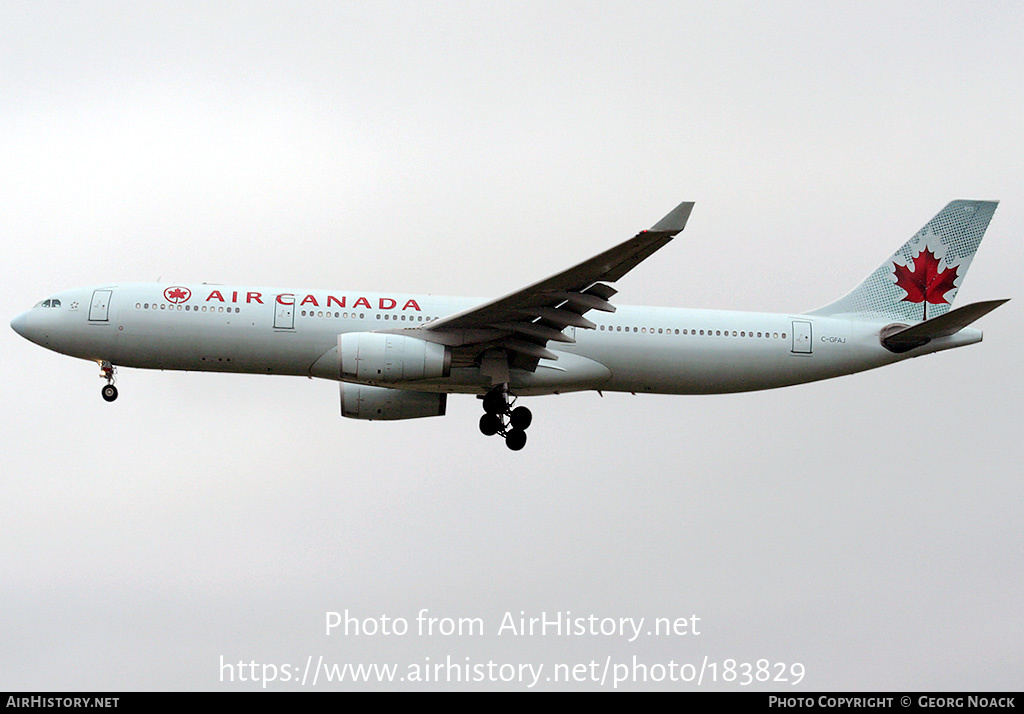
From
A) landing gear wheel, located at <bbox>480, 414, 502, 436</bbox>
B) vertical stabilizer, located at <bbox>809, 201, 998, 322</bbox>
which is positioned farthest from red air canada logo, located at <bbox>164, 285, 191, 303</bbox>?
vertical stabilizer, located at <bbox>809, 201, 998, 322</bbox>

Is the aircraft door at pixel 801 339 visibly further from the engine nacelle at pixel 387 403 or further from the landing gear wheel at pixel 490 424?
the engine nacelle at pixel 387 403

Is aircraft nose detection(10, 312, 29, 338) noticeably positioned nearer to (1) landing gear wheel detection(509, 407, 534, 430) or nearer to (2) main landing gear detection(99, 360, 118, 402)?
(2) main landing gear detection(99, 360, 118, 402)

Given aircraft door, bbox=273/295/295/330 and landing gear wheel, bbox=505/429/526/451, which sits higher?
aircraft door, bbox=273/295/295/330

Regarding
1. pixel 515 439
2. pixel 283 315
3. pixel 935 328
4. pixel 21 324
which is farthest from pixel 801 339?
pixel 21 324

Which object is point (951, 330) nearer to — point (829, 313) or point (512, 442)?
point (829, 313)

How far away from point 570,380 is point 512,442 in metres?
2.18

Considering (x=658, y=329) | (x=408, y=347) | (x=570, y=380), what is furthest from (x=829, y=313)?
(x=408, y=347)

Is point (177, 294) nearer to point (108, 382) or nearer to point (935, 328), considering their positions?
point (108, 382)

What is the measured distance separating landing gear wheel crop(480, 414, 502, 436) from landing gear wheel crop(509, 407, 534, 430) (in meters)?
0.34

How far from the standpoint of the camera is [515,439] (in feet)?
97.8

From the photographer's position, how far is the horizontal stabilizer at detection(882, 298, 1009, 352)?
2794 centimetres

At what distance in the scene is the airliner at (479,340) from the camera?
27438 millimetres

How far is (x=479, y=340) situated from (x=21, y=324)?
1147cm

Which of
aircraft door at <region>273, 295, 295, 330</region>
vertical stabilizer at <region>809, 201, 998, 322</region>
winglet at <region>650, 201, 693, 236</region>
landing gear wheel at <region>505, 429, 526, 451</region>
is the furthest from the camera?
vertical stabilizer at <region>809, 201, 998, 322</region>
